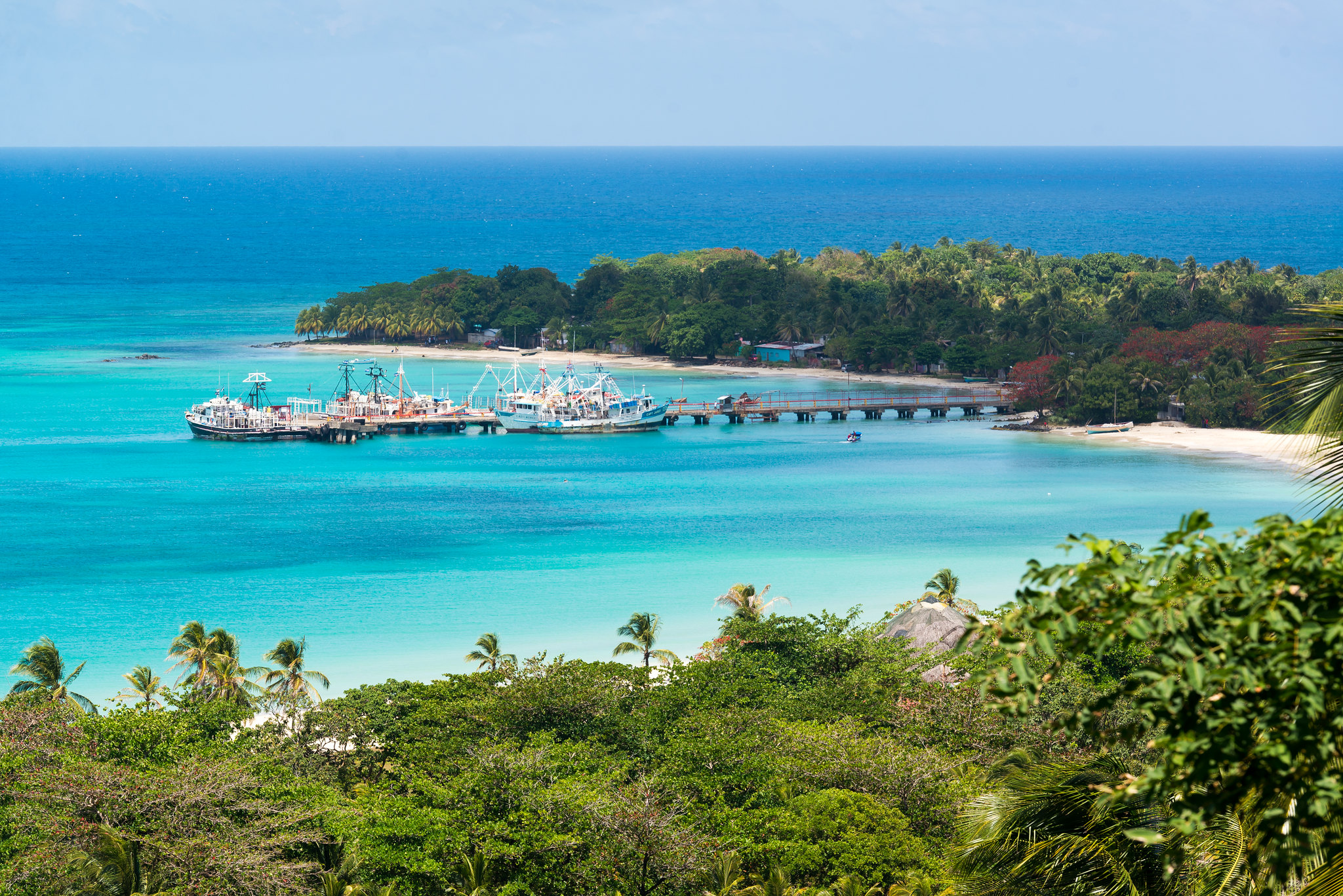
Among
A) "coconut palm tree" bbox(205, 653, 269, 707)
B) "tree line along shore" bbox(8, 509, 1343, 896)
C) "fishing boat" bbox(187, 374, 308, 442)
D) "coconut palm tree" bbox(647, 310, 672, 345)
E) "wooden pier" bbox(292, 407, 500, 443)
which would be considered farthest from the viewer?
"coconut palm tree" bbox(647, 310, 672, 345)

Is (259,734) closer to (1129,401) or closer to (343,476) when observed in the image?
(343,476)

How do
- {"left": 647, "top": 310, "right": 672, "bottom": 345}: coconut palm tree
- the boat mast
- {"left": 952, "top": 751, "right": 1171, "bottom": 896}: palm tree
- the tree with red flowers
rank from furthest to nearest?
{"left": 647, "top": 310, "right": 672, "bottom": 345}: coconut palm tree < the boat mast < the tree with red flowers < {"left": 952, "top": 751, "right": 1171, "bottom": 896}: palm tree

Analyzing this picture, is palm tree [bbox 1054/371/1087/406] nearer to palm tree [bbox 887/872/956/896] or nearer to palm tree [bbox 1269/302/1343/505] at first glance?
palm tree [bbox 887/872/956/896]

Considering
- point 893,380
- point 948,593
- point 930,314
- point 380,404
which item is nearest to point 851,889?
point 948,593

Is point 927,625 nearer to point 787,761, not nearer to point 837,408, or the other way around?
point 787,761

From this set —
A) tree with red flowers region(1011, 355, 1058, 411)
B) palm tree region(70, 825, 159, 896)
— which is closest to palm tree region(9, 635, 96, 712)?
palm tree region(70, 825, 159, 896)

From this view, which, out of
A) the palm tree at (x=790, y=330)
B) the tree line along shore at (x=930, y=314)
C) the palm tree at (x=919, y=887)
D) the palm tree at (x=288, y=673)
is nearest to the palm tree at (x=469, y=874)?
the palm tree at (x=919, y=887)

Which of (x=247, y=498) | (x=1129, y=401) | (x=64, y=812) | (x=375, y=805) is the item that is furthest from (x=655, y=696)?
(x=1129, y=401)
